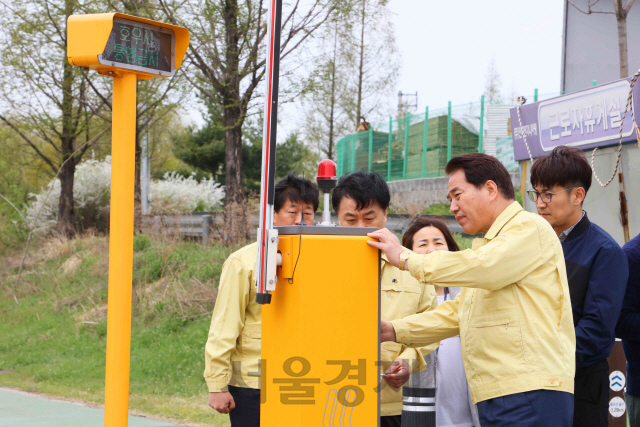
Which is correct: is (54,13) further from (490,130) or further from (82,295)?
(490,130)

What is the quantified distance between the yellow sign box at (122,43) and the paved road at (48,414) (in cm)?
419

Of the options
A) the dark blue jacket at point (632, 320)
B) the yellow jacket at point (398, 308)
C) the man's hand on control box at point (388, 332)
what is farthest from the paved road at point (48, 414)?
the dark blue jacket at point (632, 320)

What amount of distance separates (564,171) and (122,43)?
2180 millimetres

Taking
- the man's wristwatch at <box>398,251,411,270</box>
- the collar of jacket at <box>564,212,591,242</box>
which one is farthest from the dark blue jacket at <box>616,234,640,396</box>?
the man's wristwatch at <box>398,251,411,270</box>

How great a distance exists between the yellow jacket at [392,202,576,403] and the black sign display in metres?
1.69

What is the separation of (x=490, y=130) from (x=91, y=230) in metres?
11.0

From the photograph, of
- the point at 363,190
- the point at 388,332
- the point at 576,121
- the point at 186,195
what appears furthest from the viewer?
the point at 186,195

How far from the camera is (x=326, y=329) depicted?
7.40 ft

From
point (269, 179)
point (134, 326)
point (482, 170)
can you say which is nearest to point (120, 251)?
point (269, 179)

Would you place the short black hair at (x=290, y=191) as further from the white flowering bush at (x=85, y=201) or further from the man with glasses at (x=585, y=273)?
the white flowering bush at (x=85, y=201)

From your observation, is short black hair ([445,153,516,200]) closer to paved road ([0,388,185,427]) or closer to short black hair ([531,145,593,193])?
short black hair ([531,145,593,193])

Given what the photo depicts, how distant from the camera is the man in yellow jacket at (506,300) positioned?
7.88 ft

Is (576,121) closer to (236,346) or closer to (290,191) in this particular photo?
(290,191)

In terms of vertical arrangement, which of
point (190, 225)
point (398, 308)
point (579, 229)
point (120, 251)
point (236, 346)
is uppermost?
point (579, 229)
